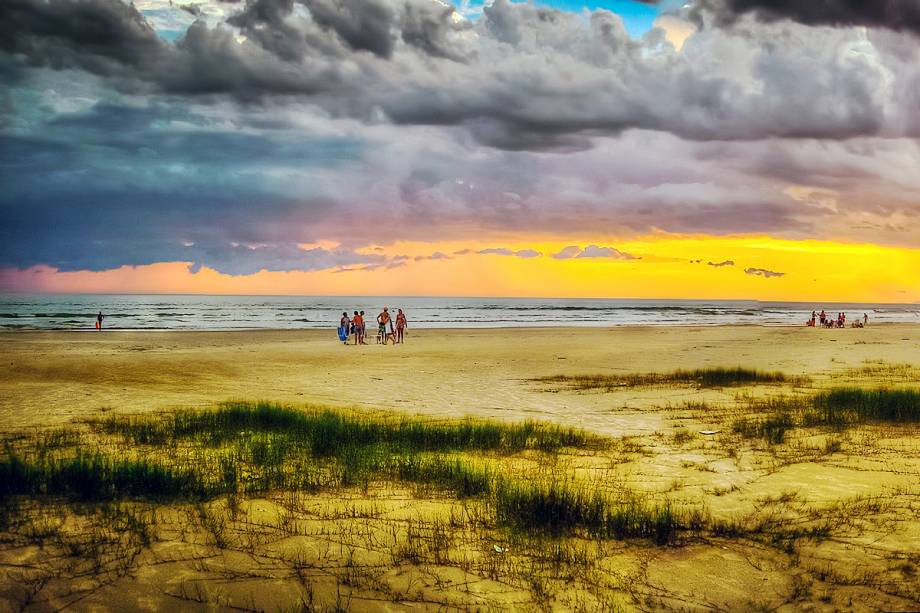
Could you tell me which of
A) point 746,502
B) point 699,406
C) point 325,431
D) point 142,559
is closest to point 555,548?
point 746,502

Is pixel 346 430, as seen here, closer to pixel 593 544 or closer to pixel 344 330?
pixel 593 544

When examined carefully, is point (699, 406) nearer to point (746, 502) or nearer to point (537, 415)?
point (537, 415)

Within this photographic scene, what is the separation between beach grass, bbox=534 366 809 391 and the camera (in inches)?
724

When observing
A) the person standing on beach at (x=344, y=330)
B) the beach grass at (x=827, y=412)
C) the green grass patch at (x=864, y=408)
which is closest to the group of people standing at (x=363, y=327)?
the person standing on beach at (x=344, y=330)

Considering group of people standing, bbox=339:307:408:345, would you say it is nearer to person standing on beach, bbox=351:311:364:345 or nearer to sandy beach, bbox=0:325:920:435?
person standing on beach, bbox=351:311:364:345

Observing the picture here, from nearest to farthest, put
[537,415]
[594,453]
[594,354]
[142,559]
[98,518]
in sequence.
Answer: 1. [142,559]
2. [98,518]
3. [594,453]
4. [537,415]
5. [594,354]

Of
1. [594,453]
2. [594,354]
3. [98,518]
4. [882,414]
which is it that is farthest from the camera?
[594,354]

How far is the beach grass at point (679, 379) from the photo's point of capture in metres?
18.4

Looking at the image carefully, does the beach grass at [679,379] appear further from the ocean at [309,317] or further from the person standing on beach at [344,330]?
the ocean at [309,317]

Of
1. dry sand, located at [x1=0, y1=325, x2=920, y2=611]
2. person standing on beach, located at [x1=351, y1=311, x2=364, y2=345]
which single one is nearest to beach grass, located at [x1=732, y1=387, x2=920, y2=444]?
dry sand, located at [x1=0, y1=325, x2=920, y2=611]

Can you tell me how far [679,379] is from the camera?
63.9 feet

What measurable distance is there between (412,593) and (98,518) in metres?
3.84

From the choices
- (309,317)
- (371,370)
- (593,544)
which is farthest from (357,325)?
(309,317)

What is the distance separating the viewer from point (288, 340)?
4150 cm
